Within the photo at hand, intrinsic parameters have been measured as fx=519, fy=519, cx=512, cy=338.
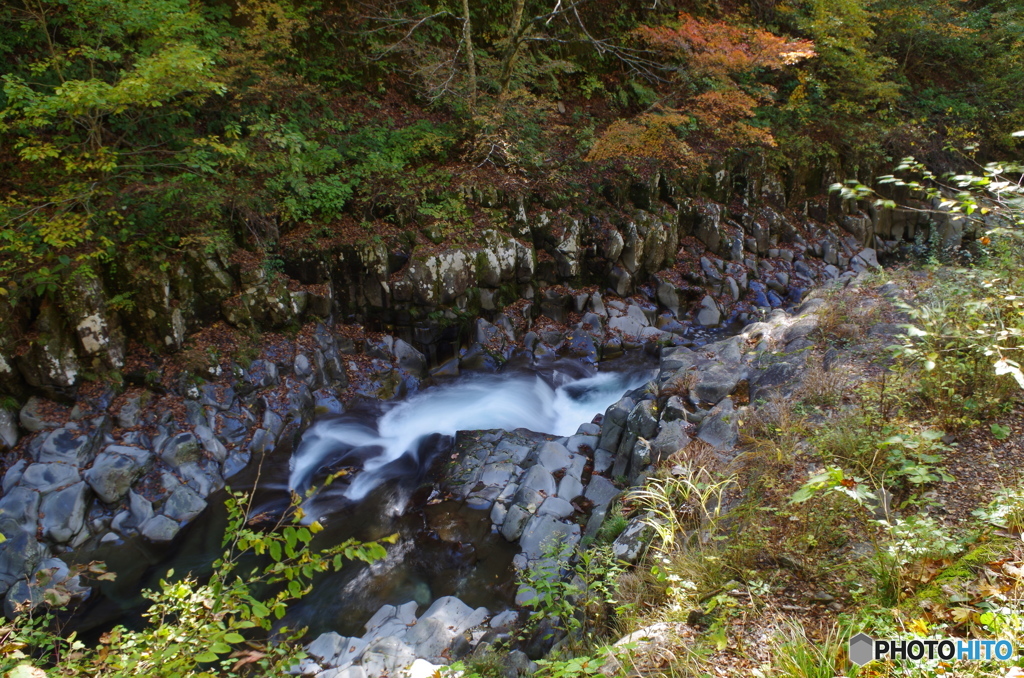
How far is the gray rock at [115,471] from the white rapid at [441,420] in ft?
5.52

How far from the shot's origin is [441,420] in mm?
7945

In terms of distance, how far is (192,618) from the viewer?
6.96 ft

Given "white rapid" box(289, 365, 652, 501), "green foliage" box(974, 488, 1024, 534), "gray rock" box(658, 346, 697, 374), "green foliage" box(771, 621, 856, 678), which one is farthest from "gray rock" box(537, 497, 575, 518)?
"green foliage" box(974, 488, 1024, 534)

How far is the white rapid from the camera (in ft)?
23.1

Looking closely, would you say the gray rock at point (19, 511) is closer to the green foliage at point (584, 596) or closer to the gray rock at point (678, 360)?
the green foliage at point (584, 596)

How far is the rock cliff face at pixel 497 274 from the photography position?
252 inches

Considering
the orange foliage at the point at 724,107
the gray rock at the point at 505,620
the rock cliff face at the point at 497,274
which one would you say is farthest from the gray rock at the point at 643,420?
the orange foliage at the point at 724,107

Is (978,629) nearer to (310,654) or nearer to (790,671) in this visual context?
(790,671)

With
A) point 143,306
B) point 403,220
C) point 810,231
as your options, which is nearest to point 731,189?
point 810,231

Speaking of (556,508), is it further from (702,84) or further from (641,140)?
(702,84)

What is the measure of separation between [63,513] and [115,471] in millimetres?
582

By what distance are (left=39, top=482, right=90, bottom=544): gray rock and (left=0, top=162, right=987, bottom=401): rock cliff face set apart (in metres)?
1.25

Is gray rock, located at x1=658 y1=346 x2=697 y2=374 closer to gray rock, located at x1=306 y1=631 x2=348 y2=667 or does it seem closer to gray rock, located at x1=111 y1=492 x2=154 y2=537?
gray rock, located at x1=306 y1=631 x2=348 y2=667

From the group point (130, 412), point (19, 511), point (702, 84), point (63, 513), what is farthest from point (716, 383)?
point (702, 84)
